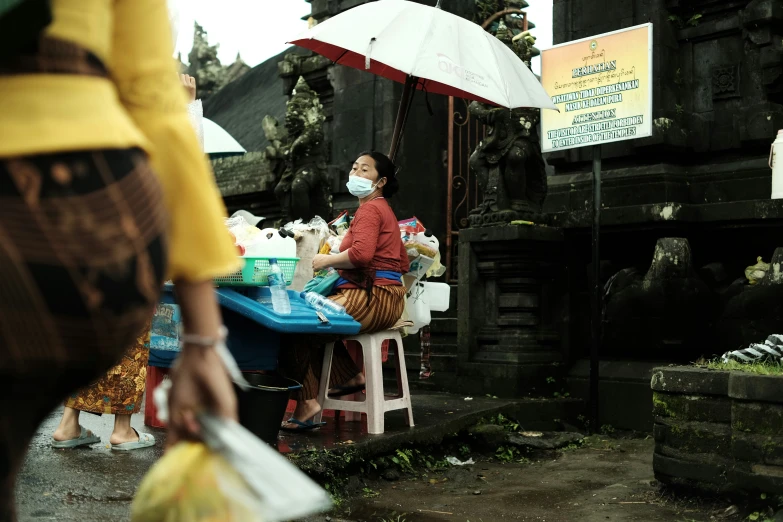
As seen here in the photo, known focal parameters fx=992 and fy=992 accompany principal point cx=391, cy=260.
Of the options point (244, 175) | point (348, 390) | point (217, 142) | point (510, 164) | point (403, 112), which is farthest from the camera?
point (244, 175)

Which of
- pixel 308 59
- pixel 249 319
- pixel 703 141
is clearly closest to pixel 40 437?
pixel 249 319

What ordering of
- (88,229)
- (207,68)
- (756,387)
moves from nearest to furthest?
(88,229)
(756,387)
(207,68)

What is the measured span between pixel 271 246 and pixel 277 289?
24 cm

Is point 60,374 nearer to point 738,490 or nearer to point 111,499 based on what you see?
point 111,499

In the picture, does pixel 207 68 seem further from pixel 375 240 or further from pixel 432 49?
pixel 375 240

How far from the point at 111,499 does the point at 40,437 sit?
63.0 inches

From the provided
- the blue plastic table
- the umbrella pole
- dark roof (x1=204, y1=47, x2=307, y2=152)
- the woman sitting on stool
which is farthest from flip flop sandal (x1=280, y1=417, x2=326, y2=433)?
dark roof (x1=204, y1=47, x2=307, y2=152)

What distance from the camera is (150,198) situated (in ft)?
4.16

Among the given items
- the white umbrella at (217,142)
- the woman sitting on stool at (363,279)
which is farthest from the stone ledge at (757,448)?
the white umbrella at (217,142)

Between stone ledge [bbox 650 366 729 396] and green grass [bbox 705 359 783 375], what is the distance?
89mm

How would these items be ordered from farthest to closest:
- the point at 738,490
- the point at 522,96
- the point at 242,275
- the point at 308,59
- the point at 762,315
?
the point at 308,59, the point at 762,315, the point at 522,96, the point at 242,275, the point at 738,490

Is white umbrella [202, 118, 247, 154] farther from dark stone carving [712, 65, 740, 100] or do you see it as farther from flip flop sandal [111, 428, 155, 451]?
flip flop sandal [111, 428, 155, 451]

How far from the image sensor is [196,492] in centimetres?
132

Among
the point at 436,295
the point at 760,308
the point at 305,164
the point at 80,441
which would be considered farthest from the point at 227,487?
the point at 305,164
